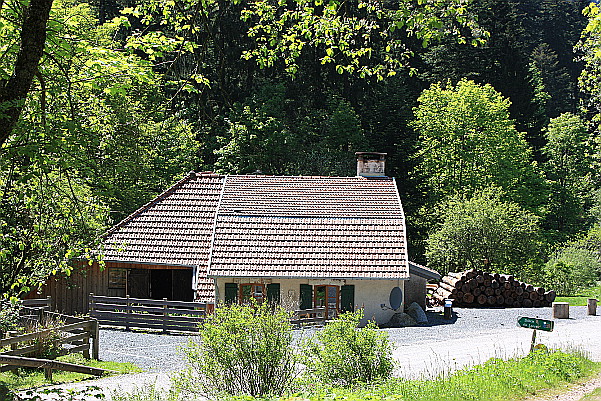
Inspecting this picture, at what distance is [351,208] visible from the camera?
28.1 m

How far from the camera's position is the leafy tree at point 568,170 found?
51.2 meters

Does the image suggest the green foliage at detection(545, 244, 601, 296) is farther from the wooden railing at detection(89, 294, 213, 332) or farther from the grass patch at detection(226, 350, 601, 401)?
the grass patch at detection(226, 350, 601, 401)

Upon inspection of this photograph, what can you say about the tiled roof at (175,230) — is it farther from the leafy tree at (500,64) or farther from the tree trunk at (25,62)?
the leafy tree at (500,64)

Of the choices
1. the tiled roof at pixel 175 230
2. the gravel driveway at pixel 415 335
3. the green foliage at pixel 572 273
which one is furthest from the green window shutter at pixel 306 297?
the green foliage at pixel 572 273

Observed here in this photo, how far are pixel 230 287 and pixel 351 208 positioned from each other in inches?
232

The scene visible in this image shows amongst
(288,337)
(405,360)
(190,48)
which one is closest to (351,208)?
(405,360)

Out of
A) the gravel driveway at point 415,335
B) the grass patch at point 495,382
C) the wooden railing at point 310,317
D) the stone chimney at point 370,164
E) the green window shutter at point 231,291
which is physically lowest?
the gravel driveway at point 415,335

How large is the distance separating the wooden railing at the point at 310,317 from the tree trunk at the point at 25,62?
16.3 metres

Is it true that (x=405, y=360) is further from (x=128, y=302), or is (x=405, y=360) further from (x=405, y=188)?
(x=405, y=188)

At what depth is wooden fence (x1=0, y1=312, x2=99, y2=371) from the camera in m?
15.2

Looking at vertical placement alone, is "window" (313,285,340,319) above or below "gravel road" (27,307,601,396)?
above

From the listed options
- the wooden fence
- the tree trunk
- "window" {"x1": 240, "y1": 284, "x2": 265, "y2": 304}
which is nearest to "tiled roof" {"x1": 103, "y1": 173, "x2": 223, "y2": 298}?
"window" {"x1": 240, "y1": 284, "x2": 265, "y2": 304}

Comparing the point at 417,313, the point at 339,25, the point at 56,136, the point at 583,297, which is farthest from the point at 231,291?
the point at 583,297

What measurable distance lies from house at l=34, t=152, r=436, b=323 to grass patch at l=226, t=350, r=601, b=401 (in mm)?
10644
